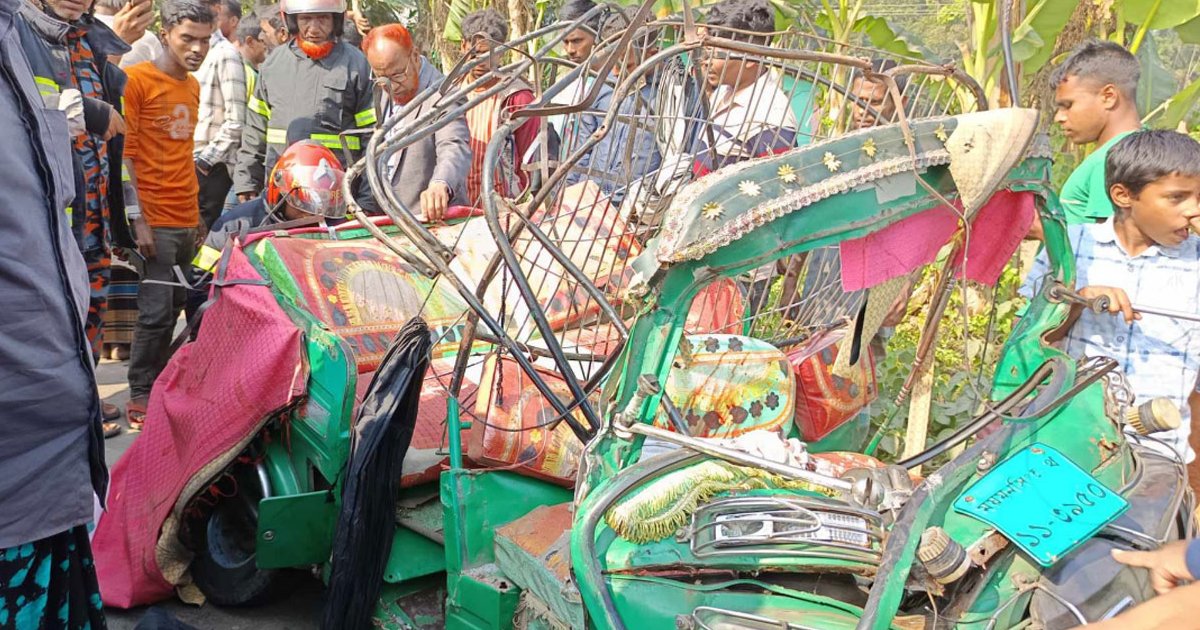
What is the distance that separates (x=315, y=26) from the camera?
16.5 feet

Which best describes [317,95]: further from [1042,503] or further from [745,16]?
[1042,503]

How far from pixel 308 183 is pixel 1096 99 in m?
2.99

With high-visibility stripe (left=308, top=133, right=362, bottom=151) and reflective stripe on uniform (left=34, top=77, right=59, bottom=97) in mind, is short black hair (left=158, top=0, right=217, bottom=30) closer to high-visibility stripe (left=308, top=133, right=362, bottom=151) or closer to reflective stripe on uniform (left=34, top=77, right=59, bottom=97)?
high-visibility stripe (left=308, top=133, right=362, bottom=151)

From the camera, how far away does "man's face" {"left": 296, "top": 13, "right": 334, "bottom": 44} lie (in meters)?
5.02

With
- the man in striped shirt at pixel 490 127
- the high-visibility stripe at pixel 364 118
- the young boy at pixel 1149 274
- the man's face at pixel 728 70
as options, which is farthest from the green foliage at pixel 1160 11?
the high-visibility stripe at pixel 364 118

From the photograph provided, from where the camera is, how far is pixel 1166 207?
277 centimetres

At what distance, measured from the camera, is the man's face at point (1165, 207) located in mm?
2727

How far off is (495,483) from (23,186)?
4.44 ft

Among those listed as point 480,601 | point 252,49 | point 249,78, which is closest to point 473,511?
point 480,601

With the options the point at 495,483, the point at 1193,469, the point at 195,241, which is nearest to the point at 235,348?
the point at 495,483

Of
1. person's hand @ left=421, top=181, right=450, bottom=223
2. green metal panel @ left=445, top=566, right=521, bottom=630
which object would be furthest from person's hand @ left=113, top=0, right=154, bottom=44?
green metal panel @ left=445, top=566, right=521, bottom=630

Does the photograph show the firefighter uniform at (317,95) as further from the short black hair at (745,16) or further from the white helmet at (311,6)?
the short black hair at (745,16)

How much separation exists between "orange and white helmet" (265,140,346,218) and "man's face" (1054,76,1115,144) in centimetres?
278

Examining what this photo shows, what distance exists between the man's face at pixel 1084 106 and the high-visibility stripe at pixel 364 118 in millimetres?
3248
